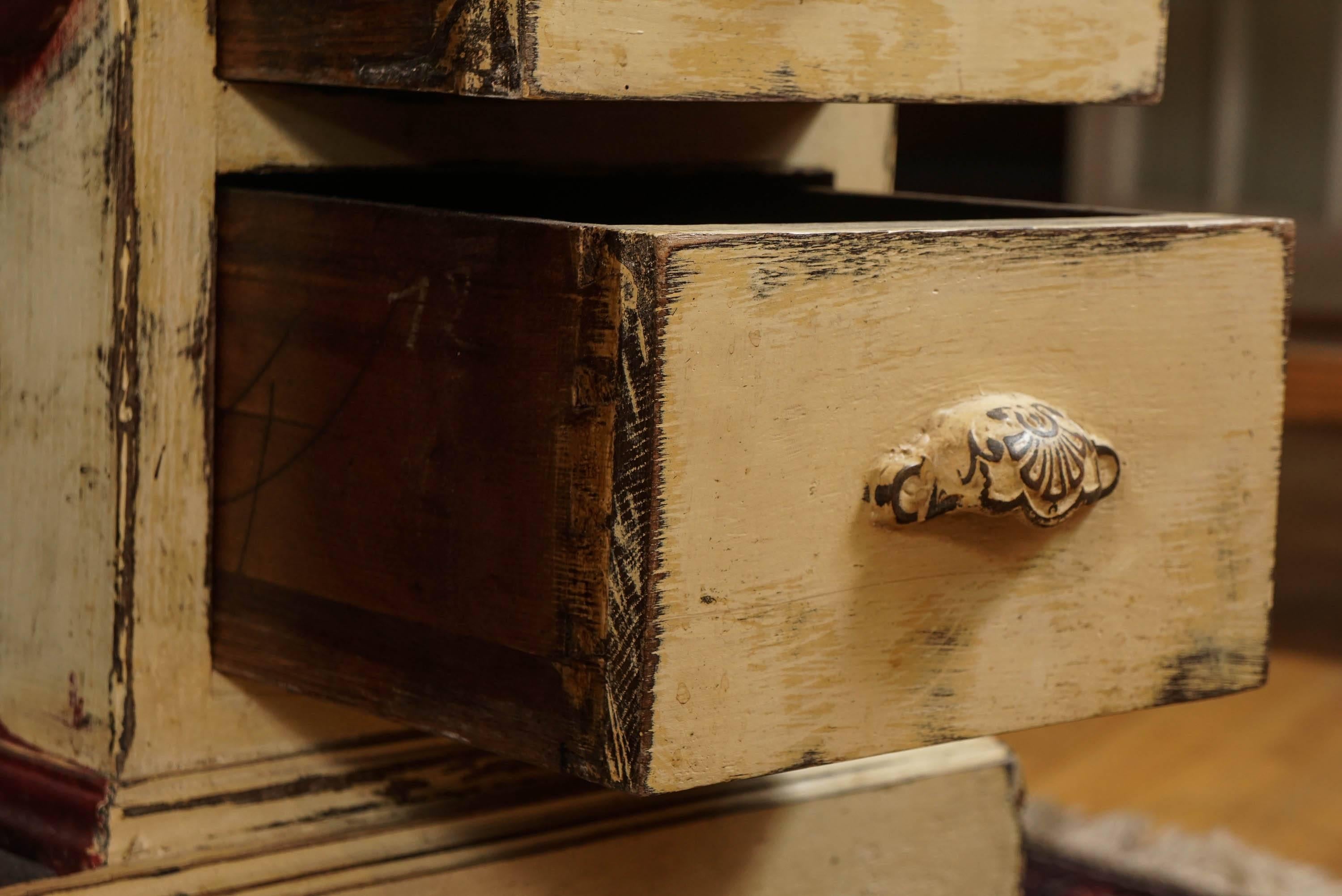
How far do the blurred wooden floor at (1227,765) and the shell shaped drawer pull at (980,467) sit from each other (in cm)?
81

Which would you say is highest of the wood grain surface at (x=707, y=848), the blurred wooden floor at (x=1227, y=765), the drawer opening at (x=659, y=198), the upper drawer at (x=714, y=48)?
the upper drawer at (x=714, y=48)

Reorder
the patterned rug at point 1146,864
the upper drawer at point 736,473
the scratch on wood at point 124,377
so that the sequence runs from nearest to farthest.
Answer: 1. the upper drawer at point 736,473
2. the scratch on wood at point 124,377
3. the patterned rug at point 1146,864

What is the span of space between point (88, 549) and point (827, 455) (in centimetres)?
33

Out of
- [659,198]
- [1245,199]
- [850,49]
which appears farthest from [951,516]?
[1245,199]

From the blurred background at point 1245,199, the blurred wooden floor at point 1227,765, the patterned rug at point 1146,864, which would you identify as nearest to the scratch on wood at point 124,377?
the patterned rug at point 1146,864

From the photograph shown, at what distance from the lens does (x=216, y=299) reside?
712 millimetres

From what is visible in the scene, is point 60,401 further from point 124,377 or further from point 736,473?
point 736,473

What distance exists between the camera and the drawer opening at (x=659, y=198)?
778mm

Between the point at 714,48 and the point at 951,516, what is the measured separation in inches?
7.7

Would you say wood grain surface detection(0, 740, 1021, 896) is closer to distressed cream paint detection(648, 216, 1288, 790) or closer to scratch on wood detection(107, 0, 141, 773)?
scratch on wood detection(107, 0, 141, 773)

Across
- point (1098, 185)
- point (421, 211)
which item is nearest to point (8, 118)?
point (421, 211)

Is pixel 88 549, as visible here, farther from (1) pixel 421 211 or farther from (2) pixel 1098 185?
(2) pixel 1098 185

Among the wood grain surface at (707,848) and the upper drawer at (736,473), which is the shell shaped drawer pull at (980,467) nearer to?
the upper drawer at (736,473)

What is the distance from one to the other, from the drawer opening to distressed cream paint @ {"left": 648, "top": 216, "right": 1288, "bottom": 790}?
12cm
